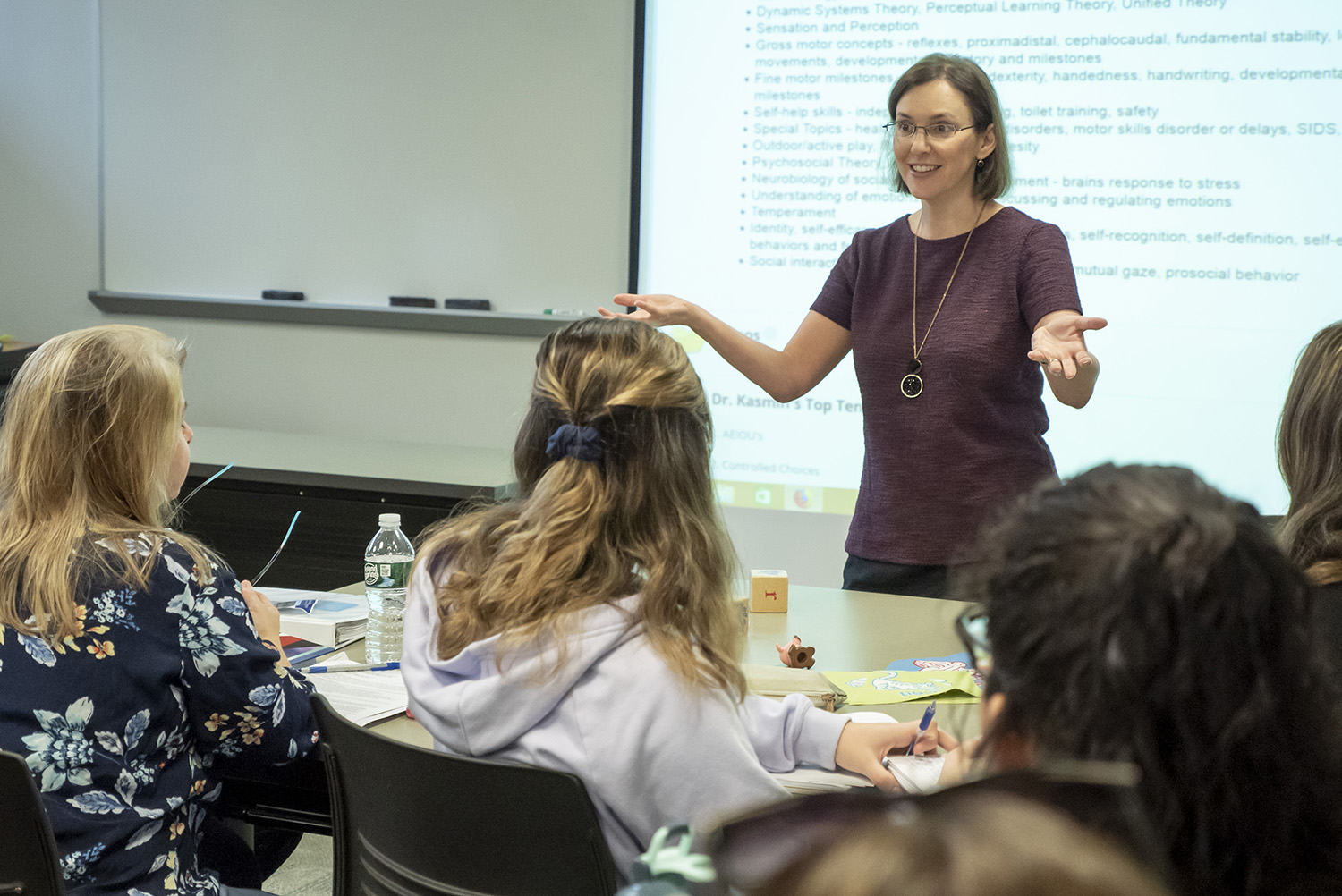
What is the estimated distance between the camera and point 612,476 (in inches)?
47.9

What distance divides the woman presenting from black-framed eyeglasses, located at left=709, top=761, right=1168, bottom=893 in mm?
1683

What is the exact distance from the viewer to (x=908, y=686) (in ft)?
5.41

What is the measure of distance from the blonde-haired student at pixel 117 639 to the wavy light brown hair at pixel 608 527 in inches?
12.4

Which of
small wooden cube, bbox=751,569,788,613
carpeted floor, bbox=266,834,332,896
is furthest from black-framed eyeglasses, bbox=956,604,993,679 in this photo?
carpeted floor, bbox=266,834,332,896

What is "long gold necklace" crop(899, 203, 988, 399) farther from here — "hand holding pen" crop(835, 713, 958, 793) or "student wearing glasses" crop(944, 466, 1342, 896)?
"student wearing glasses" crop(944, 466, 1342, 896)

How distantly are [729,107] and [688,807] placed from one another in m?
2.80

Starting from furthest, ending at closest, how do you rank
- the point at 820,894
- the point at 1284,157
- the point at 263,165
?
the point at 263,165, the point at 1284,157, the point at 820,894

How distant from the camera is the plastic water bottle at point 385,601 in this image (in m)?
1.84

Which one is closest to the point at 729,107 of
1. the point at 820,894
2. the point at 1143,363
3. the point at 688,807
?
the point at 1143,363

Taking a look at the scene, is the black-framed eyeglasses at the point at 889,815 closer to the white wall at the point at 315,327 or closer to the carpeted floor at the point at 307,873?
the carpeted floor at the point at 307,873

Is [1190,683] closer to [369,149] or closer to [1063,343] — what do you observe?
[1063,343]

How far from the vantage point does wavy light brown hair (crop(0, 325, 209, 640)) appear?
52.9 inches

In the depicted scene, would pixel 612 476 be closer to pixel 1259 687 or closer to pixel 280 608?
pixel 1259 687

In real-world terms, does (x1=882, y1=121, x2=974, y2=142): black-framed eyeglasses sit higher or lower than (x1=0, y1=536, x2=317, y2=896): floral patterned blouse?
higher
